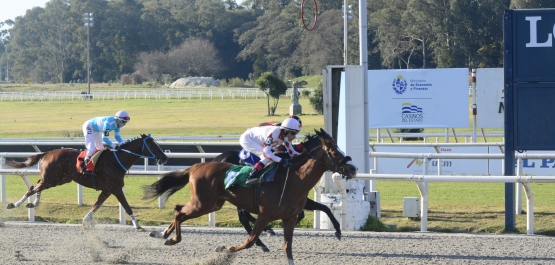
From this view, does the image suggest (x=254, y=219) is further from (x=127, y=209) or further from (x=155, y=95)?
(x=155, y=95)

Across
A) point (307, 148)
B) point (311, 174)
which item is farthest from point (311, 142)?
point (311, 174)

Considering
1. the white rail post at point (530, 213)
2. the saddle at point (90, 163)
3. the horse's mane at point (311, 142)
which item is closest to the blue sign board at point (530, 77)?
the white rail post at point (530, 213)

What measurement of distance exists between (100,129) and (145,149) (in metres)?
0.65

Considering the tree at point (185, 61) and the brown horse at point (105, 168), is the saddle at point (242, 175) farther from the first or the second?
the tree at point (185, 61)

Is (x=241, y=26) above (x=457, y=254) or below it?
above

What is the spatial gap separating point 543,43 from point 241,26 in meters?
57.1

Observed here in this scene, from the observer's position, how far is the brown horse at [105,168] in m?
9.12

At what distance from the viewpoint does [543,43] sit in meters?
8.48

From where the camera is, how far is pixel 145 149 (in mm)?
9273

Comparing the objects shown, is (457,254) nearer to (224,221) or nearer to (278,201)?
(278,201)

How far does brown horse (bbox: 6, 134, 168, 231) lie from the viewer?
359 inches

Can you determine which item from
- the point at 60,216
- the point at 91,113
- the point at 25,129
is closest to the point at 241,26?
the point at 91,113

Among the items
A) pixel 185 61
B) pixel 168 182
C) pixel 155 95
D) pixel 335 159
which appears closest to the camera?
pixel 335 159

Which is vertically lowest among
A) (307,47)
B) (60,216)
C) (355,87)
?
(60,216)
